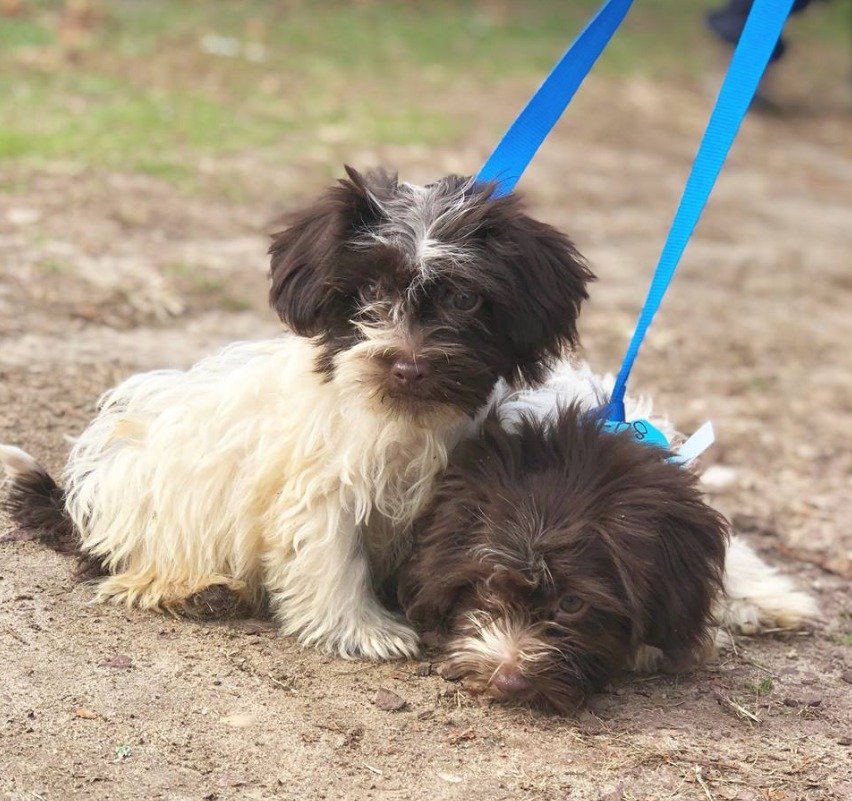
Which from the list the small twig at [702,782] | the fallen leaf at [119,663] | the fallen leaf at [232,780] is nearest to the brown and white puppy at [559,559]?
the small twig at [702,782]

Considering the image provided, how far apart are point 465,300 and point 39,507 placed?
69.5 inches

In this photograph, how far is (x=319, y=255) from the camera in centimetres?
359

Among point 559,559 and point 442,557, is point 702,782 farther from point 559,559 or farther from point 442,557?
point 442,557

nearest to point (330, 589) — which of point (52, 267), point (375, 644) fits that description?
point (375, 644)

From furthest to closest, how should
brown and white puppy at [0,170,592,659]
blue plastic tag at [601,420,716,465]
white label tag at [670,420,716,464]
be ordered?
white label tag at [670,420,716,464], blue plastic tag at [601,420,716,465], brown and white puppy at [0,170,592,659]

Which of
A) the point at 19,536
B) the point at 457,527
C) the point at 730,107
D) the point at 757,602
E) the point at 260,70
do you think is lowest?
the point at 19,536

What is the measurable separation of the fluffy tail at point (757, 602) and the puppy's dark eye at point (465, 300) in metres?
Result: 1.54

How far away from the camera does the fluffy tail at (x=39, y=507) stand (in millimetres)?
4355

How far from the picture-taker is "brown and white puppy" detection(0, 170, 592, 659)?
354 cm

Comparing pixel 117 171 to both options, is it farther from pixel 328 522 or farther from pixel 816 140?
pixel 816 140

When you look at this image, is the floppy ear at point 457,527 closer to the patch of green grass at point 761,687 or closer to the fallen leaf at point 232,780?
the fallen leaf at point 232,780

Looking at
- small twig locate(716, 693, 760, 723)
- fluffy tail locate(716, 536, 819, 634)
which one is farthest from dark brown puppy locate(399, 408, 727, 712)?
fluffy tail locate(716, 536, 819, 634)

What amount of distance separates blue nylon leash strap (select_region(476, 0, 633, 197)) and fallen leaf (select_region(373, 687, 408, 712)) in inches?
66.8

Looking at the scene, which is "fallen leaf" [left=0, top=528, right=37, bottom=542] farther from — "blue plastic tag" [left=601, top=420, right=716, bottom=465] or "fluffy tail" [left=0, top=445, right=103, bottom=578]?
"blue plastic tag" [left=601, top=420, right=716, bottom=465]
